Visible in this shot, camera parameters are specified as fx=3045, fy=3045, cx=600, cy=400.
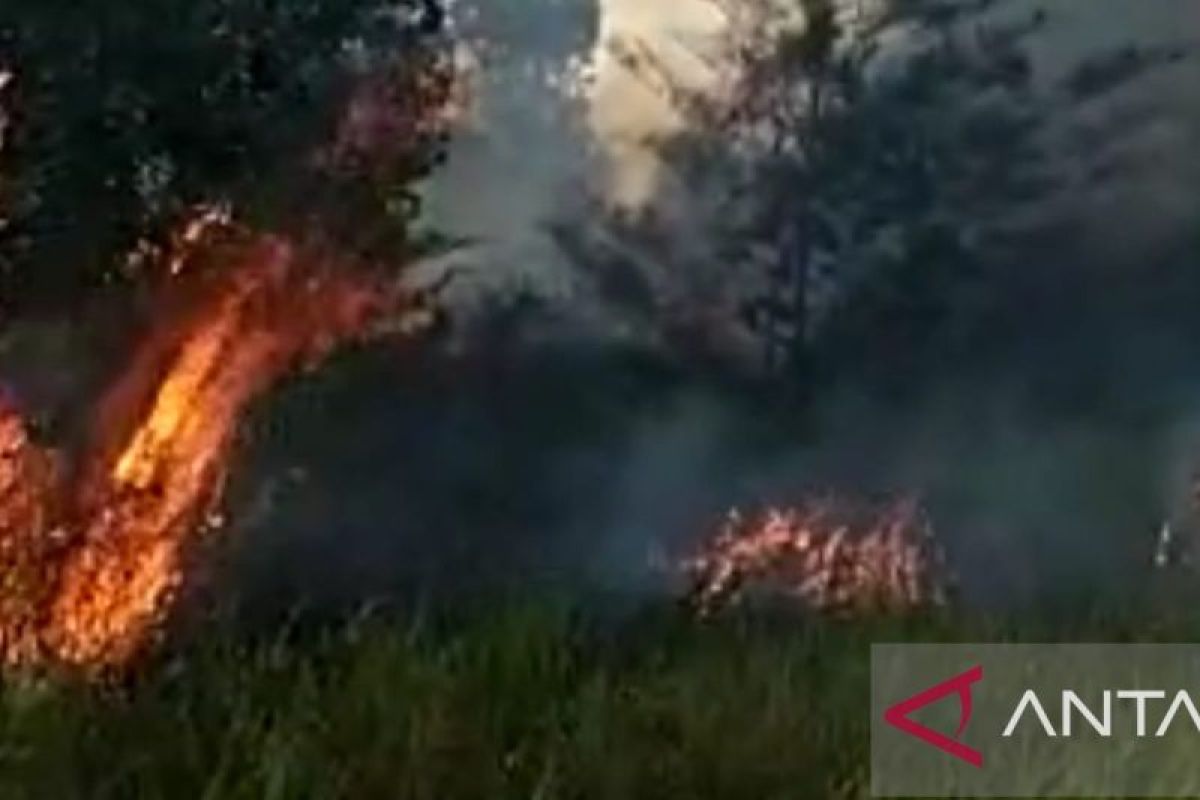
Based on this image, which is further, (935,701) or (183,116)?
(183,116)

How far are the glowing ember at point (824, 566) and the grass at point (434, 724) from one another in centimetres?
54

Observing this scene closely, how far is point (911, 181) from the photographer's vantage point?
9.24 metres

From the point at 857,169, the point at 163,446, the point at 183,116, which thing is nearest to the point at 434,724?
the point at 163,446

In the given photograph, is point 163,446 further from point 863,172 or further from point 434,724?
point 863,172

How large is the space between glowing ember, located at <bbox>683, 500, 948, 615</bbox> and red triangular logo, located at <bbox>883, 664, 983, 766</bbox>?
0.77 m

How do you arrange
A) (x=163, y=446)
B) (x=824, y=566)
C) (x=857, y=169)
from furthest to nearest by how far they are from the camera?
(x=857, y=169) < (x=824, y=566) < (x=163, y=446)

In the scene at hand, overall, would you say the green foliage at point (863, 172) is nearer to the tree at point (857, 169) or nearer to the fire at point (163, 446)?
the tree at point (857, 169)

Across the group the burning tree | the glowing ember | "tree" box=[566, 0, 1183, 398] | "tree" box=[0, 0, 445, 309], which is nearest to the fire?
the burning tree

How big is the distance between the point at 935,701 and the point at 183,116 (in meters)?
2.24

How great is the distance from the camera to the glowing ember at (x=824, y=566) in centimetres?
650

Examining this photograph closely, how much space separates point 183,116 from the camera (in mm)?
6613

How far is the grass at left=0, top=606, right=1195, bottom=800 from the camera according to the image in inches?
199
